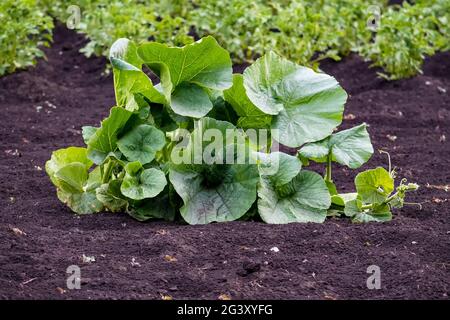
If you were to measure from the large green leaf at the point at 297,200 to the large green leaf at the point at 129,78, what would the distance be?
2.05 ft

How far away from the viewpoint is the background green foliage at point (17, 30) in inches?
246

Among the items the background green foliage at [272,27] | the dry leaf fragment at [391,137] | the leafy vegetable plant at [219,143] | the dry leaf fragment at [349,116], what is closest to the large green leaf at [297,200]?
the leafy vegetable plant at [219,143]

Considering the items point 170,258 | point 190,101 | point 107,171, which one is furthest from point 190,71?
point 170,258

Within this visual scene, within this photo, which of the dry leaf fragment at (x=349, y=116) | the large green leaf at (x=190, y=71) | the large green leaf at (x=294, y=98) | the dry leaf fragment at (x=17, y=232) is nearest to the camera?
the dry leaf fragment at (x=17, y=232)

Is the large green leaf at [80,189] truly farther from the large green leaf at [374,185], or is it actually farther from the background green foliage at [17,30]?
the background green foliage at [17,30]

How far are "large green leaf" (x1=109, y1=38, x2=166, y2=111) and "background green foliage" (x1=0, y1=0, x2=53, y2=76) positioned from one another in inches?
105

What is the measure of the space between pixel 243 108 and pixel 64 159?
88 cm

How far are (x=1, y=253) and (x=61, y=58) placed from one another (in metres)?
4.69

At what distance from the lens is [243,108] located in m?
3.80

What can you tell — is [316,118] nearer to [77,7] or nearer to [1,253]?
[1,253]

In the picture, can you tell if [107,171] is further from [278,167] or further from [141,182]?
[278,167]

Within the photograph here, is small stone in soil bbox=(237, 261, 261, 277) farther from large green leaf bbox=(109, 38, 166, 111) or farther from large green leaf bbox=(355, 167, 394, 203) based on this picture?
large green leaf bbox=(109, 38, 166, 111)
